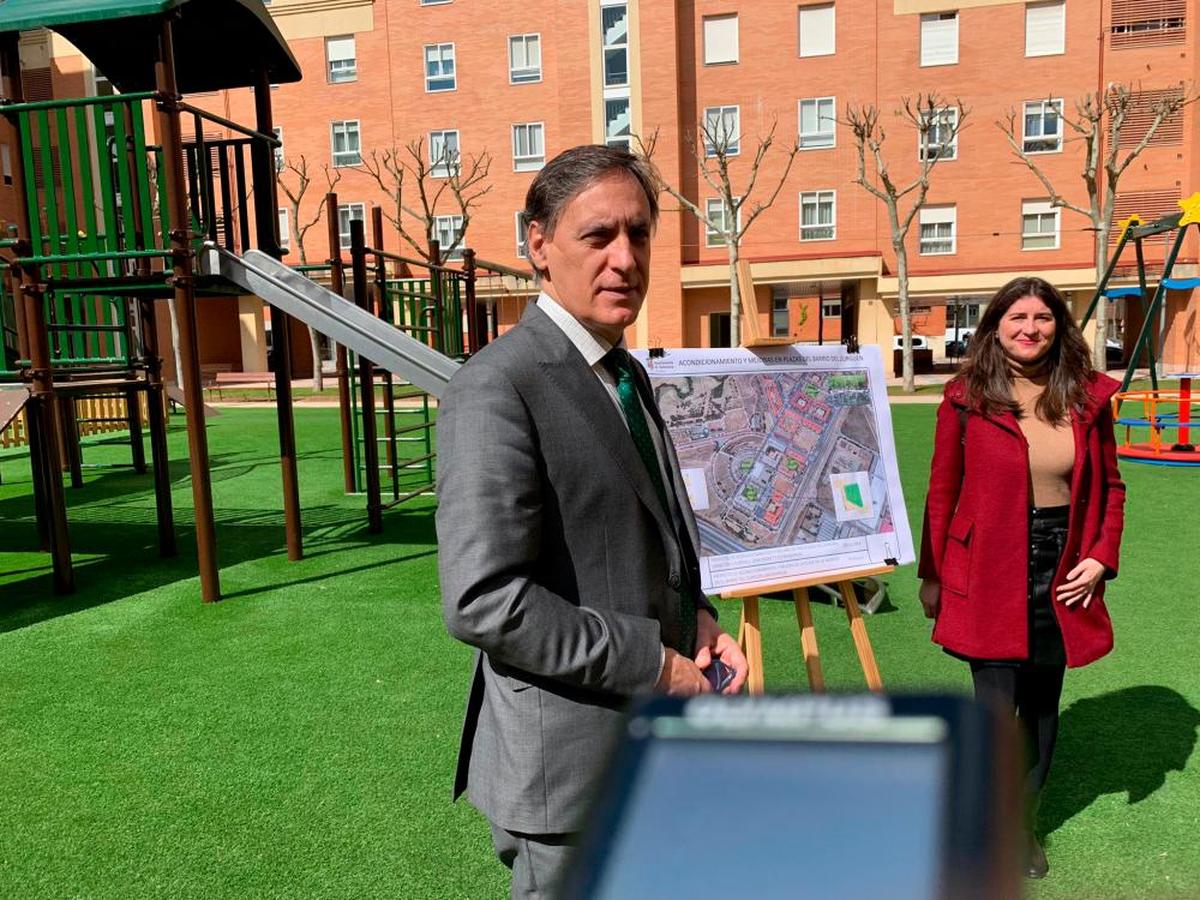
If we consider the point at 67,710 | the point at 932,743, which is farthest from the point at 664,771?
the point at 67,710

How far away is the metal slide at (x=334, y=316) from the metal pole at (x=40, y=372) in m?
1.07

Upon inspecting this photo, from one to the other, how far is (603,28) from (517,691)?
31.8m

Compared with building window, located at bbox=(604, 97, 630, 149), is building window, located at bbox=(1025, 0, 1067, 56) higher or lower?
higher

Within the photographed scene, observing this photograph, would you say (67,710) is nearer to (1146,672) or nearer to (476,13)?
(1146,672)

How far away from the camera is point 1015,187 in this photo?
2959 cm

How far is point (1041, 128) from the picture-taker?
1145 inches

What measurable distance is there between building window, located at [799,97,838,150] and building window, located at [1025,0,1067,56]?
621 centimetres

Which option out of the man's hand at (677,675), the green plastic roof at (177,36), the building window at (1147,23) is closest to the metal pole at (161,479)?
the green plastic roof at (177,36)

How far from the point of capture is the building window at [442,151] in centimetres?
3169

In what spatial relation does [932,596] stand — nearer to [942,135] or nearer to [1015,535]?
[1015,535]

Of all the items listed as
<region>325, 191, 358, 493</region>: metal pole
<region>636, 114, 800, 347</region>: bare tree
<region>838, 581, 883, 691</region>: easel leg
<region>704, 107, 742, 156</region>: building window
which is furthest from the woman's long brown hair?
<region>704, 107, 742, 156</region>: building window

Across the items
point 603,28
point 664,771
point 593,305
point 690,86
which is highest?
point 603,28

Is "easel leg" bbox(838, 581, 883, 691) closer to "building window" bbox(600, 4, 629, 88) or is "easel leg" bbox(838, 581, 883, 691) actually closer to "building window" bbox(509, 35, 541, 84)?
"building window" bbox(600, 4, 629, 88)

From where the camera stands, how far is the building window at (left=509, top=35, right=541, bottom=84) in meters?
31.2
